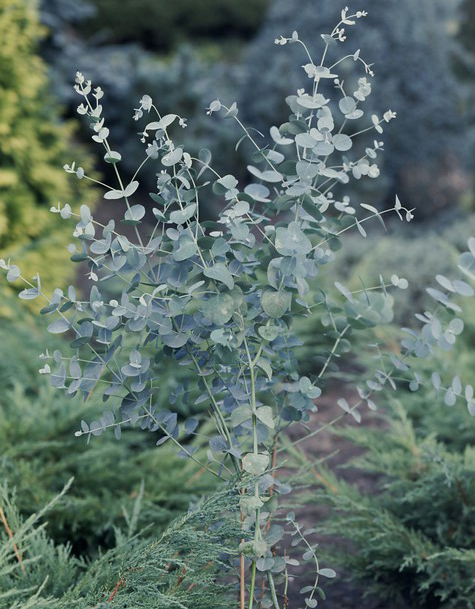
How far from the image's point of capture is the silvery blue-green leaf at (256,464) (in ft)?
4.06

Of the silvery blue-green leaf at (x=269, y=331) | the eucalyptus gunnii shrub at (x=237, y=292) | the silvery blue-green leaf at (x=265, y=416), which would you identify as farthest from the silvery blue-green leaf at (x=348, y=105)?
the silvery blue-green leaf at (x=265, y=416)

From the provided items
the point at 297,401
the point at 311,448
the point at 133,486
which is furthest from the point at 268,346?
the point at 311,448

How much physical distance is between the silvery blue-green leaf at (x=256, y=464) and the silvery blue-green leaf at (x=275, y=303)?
0.24 m

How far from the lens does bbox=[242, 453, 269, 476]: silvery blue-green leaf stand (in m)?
1.24

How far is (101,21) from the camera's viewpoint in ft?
38.9

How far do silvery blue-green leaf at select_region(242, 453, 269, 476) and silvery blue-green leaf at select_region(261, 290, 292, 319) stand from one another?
0.79 ft

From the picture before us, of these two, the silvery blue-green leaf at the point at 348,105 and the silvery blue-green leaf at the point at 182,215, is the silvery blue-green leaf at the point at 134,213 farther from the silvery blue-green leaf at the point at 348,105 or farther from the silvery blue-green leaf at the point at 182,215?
the silvery blue-green leaf at the point at 348,105

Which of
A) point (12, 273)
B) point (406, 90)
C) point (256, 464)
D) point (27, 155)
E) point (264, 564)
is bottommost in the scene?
point (406, 90)

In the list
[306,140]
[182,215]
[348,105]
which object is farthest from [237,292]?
[348,105]

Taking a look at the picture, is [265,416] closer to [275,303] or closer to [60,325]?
[275,303]

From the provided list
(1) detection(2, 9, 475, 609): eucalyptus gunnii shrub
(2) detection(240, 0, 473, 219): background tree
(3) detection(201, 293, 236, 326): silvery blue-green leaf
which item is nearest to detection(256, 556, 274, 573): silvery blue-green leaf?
(1) detection(2, 9, 475, 609): eucalyptus gunnii shrub

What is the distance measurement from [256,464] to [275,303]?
0.90 feet

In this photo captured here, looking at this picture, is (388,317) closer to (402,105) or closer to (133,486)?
(133,486)

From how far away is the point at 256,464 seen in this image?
4.07 feet
